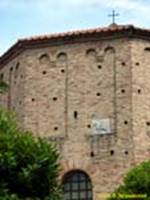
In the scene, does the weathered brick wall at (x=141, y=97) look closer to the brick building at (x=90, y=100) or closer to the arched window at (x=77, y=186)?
the brick building at (x=90, y=100)

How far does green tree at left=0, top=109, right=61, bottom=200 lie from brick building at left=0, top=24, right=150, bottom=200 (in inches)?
307

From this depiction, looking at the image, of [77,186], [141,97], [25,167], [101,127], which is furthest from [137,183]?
[25,167]

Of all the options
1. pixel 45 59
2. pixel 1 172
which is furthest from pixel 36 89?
pixel 1 172

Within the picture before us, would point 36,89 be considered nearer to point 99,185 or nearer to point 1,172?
point 99,185

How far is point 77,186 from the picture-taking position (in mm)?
36375

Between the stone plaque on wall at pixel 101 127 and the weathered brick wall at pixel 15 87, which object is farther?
the weathered brick wall at pixel 15 87

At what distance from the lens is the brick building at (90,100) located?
118 ft

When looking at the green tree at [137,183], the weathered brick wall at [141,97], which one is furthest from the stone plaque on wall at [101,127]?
the green tree at [137,183]

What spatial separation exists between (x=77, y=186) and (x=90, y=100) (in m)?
3.89

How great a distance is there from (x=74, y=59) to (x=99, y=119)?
3105 mm

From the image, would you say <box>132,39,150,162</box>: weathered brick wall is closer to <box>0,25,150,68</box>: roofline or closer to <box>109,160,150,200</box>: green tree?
<box>0,25,150,68</box>: roofline

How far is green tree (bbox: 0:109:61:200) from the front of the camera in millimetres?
27078

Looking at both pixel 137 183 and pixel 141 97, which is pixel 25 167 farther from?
Answer: pixel 141 97

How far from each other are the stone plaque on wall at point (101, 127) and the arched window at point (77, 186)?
6.41ft
